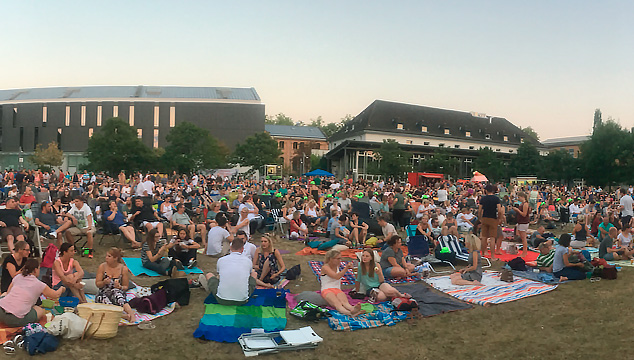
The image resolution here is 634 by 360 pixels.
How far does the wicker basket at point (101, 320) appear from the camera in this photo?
546 centimetres

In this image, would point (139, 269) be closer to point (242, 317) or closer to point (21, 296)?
point (21, 296)

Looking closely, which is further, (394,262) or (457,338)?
(394,262)

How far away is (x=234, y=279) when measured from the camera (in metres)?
6.20

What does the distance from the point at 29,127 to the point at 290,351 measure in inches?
2888

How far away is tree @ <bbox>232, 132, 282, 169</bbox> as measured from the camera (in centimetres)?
4994

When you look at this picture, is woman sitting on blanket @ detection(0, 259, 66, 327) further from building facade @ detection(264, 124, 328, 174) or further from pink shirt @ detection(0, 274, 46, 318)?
building facade @ detection(264, 124, 328, 174)

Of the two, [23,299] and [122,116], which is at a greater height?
[122,116]

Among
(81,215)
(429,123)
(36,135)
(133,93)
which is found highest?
(133,93)

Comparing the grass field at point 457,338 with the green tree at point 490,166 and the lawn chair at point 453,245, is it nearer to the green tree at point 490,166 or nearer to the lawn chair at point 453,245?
the lawn chair at point 453,245

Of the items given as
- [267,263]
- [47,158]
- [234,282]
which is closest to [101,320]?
[234,282]

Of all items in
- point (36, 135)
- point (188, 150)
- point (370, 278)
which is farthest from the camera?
point (36, 135)

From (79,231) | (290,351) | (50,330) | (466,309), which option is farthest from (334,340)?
(79,231)

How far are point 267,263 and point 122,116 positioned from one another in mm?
62212

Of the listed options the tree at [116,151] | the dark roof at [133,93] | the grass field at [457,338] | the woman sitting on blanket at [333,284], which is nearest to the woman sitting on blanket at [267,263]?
the grass field at [457,338]
